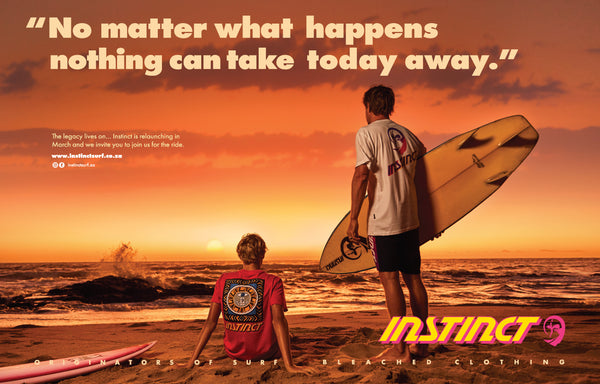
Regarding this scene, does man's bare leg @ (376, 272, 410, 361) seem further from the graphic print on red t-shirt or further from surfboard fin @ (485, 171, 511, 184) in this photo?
surfboard fin @ (485, 171, 511, 184)

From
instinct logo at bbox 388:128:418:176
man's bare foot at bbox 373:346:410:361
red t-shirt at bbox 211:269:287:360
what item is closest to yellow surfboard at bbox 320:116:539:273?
instinct logo at bbox 388:128:418:176

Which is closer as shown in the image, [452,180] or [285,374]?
[285,374]

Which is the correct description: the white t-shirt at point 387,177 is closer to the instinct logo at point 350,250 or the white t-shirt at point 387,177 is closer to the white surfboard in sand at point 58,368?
the instinct logo at point 350,250

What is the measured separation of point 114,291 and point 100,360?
7.37 m

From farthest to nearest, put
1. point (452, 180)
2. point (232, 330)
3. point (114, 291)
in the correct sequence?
1. point (114, 291)
2. point (452, 180)
3. point (232, 330)

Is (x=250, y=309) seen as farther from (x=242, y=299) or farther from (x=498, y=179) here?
(x=498, y=179)

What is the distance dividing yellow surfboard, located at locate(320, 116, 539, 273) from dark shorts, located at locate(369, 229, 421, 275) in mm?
671

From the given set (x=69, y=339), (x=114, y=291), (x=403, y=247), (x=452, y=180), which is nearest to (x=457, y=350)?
(x=403, y=247)

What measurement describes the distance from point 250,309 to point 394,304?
0.84 m

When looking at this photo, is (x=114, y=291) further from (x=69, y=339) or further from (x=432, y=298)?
(x=432, y=298)

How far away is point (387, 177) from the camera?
2.80m

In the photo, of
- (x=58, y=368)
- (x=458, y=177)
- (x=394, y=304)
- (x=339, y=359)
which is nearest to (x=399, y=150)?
(x=394, y=304)

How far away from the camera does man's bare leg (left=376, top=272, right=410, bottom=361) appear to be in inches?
106

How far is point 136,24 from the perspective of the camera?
17.3 ft
